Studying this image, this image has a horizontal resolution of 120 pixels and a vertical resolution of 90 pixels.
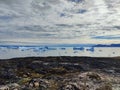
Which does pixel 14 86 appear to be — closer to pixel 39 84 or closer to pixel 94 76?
pixel 39 84

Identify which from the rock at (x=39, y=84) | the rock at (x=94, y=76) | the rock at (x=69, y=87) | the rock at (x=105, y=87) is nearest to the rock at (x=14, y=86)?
the rock at (x=39, y=84)

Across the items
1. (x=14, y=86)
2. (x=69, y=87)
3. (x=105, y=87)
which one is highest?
(x=14, y=86)

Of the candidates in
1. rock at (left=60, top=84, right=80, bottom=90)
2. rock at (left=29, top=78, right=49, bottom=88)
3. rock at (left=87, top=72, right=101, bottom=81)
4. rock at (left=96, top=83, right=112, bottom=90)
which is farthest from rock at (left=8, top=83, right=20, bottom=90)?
rock at (left=87, top=72, right=101, bottom=81)

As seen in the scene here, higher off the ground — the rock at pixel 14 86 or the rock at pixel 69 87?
the rock at pixel 14 86

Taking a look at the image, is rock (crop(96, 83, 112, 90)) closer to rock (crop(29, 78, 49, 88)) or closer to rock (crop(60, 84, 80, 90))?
rock (crop(60, 84, 80, 90))

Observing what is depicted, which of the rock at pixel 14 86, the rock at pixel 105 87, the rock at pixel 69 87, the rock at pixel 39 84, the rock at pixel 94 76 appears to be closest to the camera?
the rock at pixel 69 87

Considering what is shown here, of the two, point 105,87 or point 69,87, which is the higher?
point 69,87

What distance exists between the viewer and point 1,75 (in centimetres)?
2612

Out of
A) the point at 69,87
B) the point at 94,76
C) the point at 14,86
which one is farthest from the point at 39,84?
the point at 94,76

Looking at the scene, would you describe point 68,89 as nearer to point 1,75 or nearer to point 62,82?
point 62,82

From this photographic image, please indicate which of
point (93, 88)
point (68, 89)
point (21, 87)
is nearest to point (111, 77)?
point (93, 88)

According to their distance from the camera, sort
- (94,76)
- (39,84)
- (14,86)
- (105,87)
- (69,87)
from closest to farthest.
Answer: (69,87)
(39,84)
(14,86)
(105,87)
(94,76)

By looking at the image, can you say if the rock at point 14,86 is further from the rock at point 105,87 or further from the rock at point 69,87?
the rock at point 105,87

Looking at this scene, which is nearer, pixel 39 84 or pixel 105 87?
pixel 39 84
